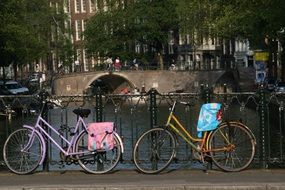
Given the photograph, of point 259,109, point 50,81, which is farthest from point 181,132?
point 50,81

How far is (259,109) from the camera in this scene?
39.0 feet

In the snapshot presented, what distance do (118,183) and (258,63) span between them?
40.4 m

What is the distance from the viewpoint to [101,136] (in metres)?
11.2

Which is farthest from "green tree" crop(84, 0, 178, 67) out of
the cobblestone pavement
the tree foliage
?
Result: the cobblestone pavement

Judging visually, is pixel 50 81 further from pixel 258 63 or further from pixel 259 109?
pixel 259 109

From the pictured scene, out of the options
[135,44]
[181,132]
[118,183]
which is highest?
[135,44]

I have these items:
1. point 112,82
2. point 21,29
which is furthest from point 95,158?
point 112,82

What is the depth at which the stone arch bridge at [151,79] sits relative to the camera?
7719 cm

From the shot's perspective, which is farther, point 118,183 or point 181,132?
point 181,132

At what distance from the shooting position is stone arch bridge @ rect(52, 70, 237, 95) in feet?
253

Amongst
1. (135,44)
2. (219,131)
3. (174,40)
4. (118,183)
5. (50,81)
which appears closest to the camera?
(118,183)

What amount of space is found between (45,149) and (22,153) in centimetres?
42

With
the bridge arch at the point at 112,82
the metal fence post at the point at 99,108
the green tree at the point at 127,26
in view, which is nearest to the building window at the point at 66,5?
the green tree at the point at 127,26

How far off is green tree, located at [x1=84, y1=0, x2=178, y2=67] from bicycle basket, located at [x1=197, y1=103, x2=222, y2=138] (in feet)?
215
